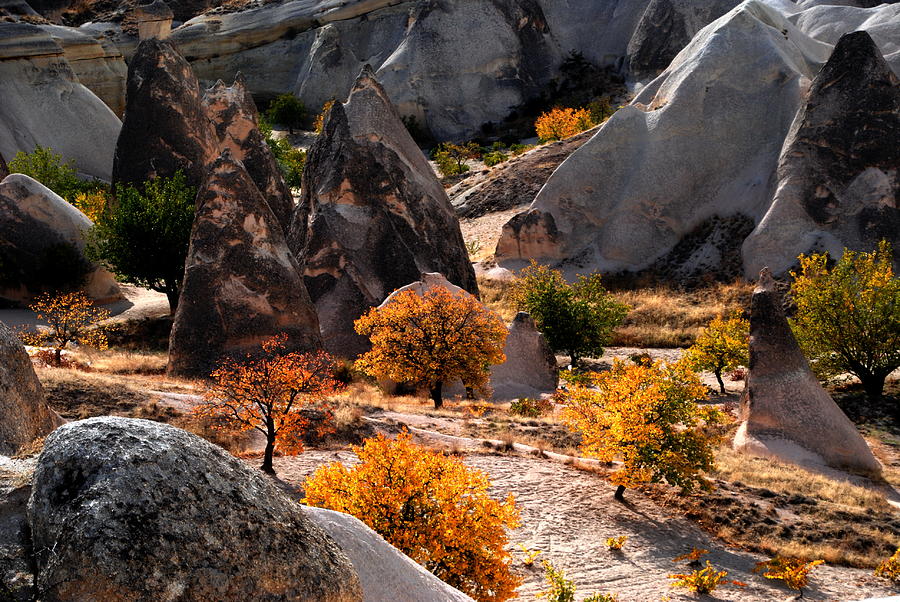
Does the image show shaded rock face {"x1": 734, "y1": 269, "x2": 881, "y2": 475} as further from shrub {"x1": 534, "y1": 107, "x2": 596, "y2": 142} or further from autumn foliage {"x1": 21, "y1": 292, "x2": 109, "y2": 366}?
shrub {"x1": 534, "y1": 107, "x2": 596, "y2": 142}

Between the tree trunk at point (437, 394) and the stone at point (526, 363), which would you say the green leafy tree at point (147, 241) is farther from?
the tree trunk at point (437, 394)

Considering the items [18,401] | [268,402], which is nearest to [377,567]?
[18,401]

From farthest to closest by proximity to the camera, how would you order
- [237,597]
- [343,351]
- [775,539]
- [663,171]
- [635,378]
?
[663,171] < [343,351] < [635,378] < [775,539] < [237,597]

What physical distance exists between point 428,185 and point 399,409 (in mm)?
10617

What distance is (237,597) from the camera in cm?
383

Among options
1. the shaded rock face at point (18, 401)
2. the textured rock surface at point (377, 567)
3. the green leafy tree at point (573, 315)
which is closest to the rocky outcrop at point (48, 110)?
the green leafy tree at point (573, 315)

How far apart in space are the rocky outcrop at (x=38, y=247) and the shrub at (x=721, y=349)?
1680 cm

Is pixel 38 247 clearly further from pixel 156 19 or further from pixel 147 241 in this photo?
pixel 156 19

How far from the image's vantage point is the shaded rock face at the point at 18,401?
773 centimetres

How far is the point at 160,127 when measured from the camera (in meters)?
31.2

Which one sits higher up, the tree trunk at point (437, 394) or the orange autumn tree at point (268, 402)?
the orange autumn tree at point (268, 402)

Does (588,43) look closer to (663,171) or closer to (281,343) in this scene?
(663,171)

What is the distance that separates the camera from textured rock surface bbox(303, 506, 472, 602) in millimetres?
5621

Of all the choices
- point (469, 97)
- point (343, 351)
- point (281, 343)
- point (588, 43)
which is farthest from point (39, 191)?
point (588, 43)
